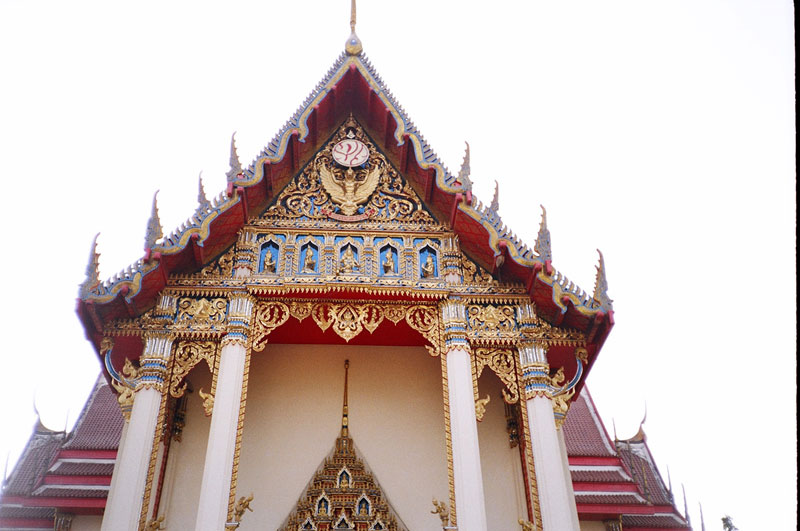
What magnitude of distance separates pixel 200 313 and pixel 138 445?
1.91 m

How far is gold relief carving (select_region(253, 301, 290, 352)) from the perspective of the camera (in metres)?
10.1

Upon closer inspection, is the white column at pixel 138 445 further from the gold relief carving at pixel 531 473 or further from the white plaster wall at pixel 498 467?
the white plaster wall at pixel 498 467

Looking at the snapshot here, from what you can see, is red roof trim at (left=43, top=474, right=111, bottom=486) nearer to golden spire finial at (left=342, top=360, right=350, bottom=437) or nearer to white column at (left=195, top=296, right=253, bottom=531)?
white column at (left=195, top=296, right=253, bottom=531)

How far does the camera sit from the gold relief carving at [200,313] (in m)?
9.92

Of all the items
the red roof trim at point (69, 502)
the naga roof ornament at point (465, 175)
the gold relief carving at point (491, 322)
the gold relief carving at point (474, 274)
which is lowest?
the red roof trim at point (69, 502)

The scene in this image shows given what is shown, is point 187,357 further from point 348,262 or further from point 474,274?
point 474,274

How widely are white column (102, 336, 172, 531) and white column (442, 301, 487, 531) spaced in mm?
3527

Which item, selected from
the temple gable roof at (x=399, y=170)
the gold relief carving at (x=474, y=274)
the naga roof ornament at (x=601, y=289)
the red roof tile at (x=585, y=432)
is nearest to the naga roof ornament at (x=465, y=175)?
the temple gable roof at (x=399, y=170)

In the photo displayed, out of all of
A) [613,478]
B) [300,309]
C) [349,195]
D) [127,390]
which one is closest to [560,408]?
[300,309]

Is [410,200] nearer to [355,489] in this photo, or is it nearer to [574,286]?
[574,286]

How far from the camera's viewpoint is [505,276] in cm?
1060

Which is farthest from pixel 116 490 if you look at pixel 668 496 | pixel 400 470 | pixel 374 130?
pixel 668 496

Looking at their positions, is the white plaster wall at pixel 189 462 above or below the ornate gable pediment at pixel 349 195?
below

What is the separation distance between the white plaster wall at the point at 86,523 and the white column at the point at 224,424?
2.94 m
